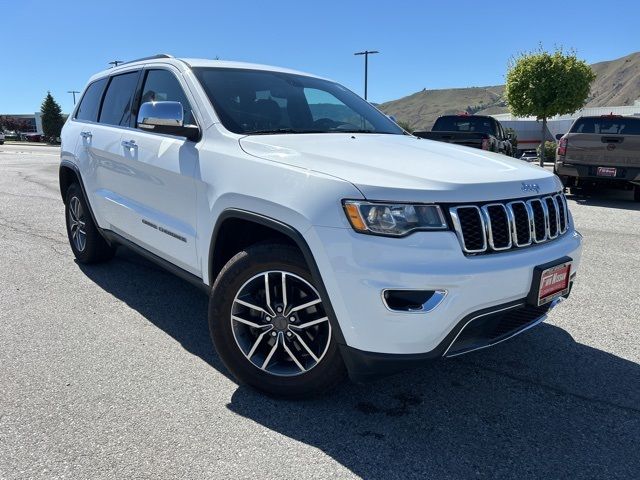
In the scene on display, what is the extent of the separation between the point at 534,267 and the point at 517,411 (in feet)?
2.64

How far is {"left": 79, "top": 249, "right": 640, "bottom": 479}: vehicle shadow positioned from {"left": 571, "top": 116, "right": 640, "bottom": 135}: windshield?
26.0 ft

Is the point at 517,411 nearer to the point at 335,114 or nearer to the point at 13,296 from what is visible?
the point at 335,114

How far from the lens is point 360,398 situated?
2926 millimetres

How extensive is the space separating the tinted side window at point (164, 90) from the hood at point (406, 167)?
645 millimetres

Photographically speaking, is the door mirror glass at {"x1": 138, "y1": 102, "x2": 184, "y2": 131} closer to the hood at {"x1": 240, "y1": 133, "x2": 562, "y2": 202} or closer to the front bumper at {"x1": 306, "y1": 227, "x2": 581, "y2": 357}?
the hood at {"x1": 240, "y1": 133, "x2": 562, "y2": 202}

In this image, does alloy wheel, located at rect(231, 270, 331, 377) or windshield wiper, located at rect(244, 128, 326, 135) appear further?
windshield wiper, located at rect(244, 128, 326, 135)

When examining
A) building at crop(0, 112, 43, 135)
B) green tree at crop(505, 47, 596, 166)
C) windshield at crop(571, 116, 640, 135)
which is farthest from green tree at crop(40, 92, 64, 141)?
windshield at crop(571, 116, 640, 135)

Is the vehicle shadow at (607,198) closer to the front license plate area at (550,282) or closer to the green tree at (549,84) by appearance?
the front license plate area at (550,282)

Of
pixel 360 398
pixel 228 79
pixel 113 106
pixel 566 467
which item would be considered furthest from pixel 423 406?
pixel 113 106

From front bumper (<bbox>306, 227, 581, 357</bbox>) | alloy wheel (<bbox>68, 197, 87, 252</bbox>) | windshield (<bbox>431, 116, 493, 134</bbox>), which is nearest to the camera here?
front bumper (<bbox>306, 227, 581, 357</bbox>)

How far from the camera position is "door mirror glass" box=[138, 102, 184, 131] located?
10.4ft

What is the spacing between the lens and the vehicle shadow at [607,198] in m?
9.99

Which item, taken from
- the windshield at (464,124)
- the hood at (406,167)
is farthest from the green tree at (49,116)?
the hood at (406,167)

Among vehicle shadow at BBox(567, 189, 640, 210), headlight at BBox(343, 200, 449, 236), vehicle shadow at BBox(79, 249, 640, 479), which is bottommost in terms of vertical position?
vehicle shadow at BBox(567, 189, 640, 210)
